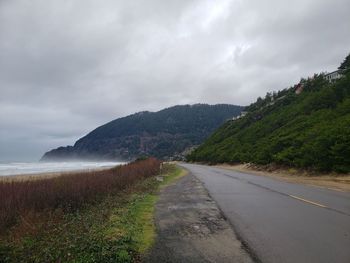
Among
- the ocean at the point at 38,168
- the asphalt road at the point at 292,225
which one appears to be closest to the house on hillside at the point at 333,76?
the ocean at the point at 38,168

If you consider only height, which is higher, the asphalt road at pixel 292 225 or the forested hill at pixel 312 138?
the forested hill at pixel 312 138

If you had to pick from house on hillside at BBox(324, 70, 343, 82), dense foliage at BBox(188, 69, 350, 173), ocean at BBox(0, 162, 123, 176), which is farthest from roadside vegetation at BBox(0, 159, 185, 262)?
house on hillside at BBox(324, 70, 343, 82)

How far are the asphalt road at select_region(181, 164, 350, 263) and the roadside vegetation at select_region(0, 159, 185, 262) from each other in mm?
2183

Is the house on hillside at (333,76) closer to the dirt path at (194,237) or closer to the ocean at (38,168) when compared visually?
the ocean at (38,168)

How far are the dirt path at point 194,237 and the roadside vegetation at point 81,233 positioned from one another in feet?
1.04

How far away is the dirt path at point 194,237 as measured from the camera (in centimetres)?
710

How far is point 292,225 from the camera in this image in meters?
9.59

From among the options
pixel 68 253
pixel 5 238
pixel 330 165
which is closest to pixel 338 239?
pixel 68 253

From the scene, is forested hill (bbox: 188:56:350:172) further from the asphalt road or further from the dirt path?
the dirt path

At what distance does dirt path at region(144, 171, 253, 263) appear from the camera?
23.3 ft

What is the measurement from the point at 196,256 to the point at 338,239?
2.93m

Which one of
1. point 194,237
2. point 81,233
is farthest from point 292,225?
point 81,233

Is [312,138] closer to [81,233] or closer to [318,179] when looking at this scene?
[318,179]

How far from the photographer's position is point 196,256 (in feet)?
23.4
